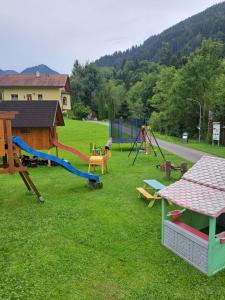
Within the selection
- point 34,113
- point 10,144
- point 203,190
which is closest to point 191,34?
point 34,113

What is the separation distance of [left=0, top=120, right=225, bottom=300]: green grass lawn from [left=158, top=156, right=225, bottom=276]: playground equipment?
241mm

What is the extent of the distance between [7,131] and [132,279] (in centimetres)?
602

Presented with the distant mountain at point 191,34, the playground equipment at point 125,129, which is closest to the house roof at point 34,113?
the playground equipment at point 125,129

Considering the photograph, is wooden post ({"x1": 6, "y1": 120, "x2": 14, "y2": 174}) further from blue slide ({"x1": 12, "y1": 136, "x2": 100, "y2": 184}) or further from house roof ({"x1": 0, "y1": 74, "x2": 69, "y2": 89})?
house roof ({"x1": 0, "y1": 74, "x2": 69, "y2": 89})

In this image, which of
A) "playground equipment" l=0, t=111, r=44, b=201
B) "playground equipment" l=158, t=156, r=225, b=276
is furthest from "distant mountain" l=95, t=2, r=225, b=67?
"playground equipment" l=158, t=156, r=225, b=276

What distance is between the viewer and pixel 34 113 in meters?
17.5

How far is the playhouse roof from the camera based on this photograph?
226 inches

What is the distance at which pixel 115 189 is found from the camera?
11.7 m

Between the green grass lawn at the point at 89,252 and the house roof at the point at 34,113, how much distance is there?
6.29 m

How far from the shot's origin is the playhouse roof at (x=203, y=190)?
18.8 ft

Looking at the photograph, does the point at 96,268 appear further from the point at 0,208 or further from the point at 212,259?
the point at 0,208

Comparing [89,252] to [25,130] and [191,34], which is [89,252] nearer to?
[25,130]

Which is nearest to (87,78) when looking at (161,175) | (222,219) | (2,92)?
(2,92)

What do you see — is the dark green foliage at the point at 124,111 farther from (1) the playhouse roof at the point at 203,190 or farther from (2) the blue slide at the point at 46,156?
(1) the playhouse roof at the point at 203,190
